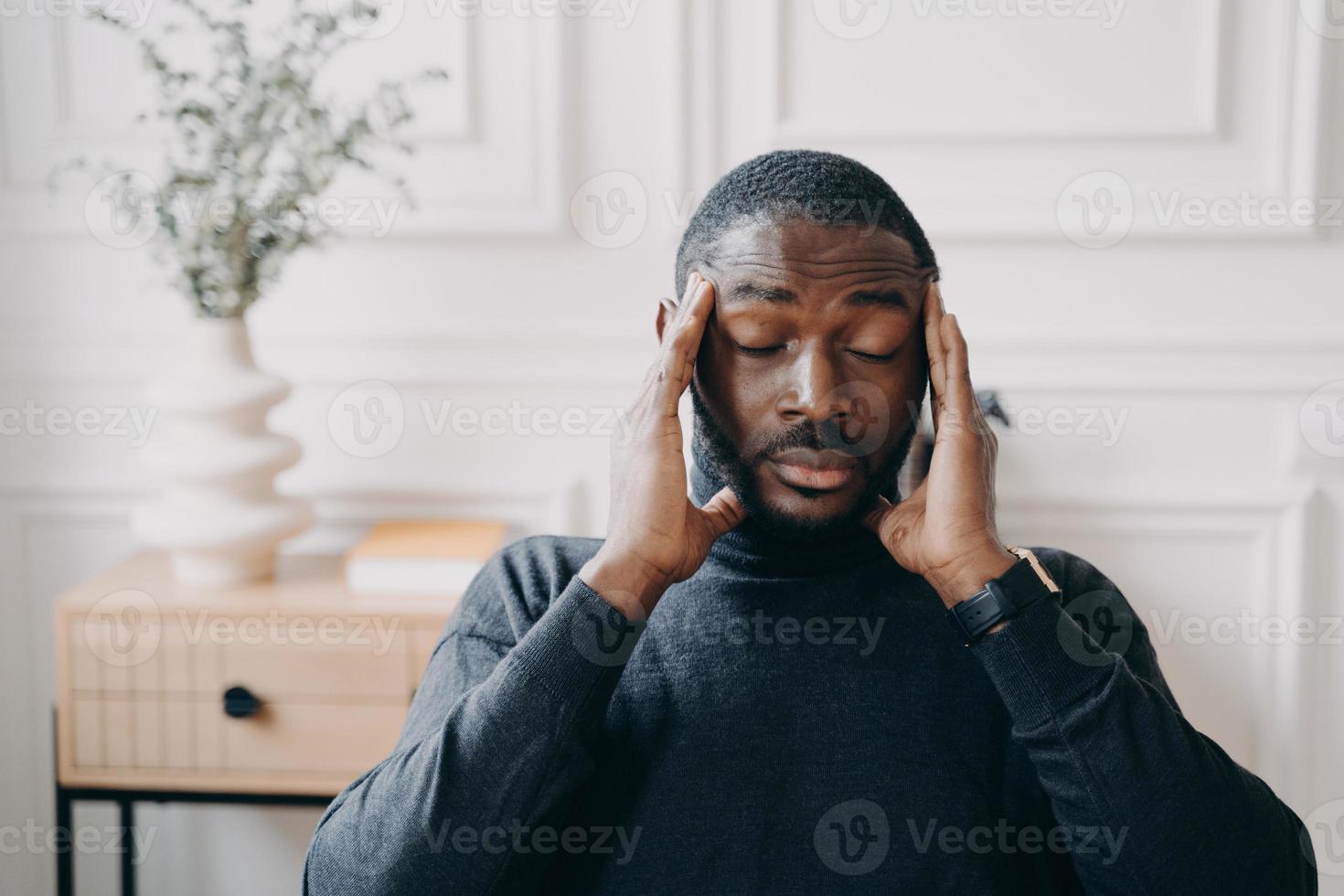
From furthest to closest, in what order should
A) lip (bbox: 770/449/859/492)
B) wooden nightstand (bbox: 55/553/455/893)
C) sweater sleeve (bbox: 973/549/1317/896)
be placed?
wooden nightstand (bbox: 55/553/455/893) < lip (bbox: 770/449/859/492) < sweater sleeve (bbox: 973/549/1317/896)

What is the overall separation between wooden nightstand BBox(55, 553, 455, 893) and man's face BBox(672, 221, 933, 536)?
2.04 feet

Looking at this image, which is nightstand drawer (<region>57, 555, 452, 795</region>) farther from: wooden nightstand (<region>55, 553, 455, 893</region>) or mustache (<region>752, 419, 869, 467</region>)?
mustache (<region>752, 419, 869, 467</region>)

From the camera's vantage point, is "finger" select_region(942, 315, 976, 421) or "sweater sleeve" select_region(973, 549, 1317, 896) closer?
"sweater sleeve" select_region(973, 549, 1317, 896)

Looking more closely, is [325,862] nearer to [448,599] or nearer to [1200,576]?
[448,599]

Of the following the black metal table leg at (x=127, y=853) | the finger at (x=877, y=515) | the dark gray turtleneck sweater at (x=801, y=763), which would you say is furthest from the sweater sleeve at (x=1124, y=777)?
the black metal table leg at (x=127, y=853)

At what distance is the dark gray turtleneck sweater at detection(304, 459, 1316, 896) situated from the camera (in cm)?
102

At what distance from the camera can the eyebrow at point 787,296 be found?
1103mm

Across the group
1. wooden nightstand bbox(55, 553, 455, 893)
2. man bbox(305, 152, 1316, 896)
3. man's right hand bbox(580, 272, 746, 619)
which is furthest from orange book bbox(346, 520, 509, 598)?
man's right hand bbox(580, 272, 746, 619)

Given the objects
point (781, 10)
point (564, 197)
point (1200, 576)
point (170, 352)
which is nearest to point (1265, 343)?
point (1200, 576)

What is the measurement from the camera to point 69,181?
185 cm

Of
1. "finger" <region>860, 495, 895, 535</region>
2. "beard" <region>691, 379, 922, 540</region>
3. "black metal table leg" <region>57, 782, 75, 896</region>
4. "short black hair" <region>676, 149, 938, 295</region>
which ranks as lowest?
"black metal table leg" <region>57, 782, 75, 896</region>

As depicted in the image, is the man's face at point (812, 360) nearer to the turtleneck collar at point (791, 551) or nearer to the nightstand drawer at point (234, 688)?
the turtleneck collar at point (791, 551)

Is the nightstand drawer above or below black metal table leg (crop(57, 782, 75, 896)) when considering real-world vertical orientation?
above

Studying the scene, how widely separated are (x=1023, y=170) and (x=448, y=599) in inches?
39.4
